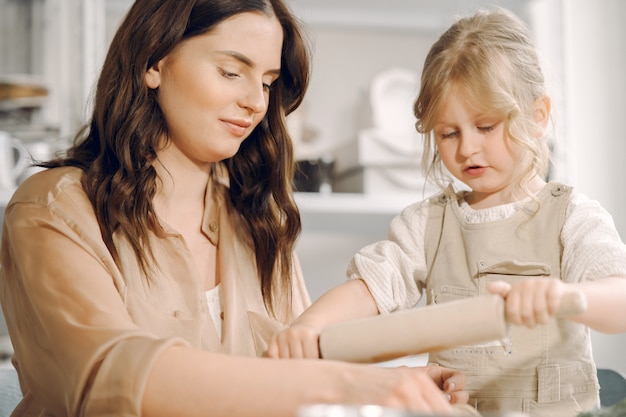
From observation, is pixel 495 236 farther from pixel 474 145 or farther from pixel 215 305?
pixel 215 305

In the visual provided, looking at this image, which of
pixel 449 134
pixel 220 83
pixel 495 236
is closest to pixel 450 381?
pixel 495 236

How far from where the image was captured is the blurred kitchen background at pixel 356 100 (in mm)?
2529

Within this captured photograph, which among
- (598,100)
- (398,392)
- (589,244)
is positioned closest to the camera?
(398,392)

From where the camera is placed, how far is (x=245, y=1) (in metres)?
1.36

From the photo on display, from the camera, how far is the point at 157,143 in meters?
1.39

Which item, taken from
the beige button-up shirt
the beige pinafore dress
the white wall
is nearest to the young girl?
the beige pinafore dress

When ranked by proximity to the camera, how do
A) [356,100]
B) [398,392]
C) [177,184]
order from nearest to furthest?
[398,392] → [177,184] → [356,100]

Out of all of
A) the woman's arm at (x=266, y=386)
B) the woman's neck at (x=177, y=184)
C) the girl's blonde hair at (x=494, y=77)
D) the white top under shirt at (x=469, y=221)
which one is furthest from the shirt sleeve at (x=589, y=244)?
the woman's neck at (x=177, y=184)

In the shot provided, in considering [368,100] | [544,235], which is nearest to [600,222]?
[544,235]

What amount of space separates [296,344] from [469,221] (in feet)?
1.40

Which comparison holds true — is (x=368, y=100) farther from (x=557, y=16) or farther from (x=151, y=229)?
(x=151, y=229)

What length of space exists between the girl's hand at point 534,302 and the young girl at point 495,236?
0.73ft

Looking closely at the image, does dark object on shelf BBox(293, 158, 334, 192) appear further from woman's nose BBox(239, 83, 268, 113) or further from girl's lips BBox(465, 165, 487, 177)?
girl's lips BBox(465, 165, 487, 177)

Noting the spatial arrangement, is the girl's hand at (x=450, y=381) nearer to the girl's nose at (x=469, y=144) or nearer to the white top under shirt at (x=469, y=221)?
the white top under shirt at (x=469, y=221)
